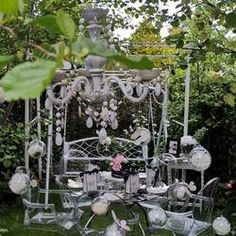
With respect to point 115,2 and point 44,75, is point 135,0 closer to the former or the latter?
point 115,2

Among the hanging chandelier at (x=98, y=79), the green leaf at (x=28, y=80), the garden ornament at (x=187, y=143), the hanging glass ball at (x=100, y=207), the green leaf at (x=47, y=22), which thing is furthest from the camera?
the garden ornament at (x=187, y=143)

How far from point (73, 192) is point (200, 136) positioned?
5.63 ft

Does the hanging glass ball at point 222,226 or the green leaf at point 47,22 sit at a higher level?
the green leaf at point 47,22

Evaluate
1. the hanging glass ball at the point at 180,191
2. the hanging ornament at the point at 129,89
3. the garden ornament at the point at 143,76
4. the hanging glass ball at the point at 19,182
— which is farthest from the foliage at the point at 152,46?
the hanging glass ball at the point at 19,182

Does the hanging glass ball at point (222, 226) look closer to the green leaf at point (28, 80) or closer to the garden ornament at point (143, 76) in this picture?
the garden ornament at point (143, 76)

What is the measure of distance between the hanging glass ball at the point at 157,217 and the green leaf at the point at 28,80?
376 centimetres

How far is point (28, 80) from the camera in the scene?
32cm

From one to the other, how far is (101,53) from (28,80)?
0.26ft

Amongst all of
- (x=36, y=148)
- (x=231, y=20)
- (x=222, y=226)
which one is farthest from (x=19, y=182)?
(x=231, y=20)

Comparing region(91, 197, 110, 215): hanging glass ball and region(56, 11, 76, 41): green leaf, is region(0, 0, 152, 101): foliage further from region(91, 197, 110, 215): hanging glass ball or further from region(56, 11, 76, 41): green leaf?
region(91, 197, 110, 215): hanging glass ball

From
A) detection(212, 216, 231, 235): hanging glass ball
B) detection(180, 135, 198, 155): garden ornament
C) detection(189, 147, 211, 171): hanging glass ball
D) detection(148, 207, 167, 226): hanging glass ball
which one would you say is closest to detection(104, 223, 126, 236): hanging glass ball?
detection(148, 207, 167, 226): hanging glass ball

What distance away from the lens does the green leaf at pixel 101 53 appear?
373 millimetres

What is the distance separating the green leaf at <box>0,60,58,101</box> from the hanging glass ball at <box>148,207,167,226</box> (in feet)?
12.3

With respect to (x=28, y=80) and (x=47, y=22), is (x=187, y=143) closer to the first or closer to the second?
(x=47, y=22)
